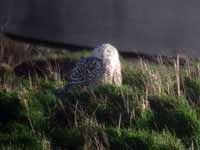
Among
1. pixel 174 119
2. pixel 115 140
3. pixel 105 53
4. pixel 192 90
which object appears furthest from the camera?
pixel 105 53

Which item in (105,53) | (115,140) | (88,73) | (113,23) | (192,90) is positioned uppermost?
(113,23)

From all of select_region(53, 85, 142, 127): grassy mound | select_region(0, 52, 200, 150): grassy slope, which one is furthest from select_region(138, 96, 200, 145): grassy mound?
select_region(53, 85, 142, 127): grassy mound

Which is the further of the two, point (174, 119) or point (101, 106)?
point (101, 106)

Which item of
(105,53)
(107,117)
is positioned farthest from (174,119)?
(105,53)

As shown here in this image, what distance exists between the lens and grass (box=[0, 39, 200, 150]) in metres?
6.46

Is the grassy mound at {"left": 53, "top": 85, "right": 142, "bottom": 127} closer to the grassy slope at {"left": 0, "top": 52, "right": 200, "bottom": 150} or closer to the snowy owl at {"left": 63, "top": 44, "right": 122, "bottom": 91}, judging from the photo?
the grassy slope at {"left": 0, "top": 52, "right": 200, "bottom": 150}

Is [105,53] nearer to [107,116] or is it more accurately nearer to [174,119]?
[107,116]

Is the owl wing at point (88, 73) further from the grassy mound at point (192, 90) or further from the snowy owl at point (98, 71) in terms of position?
the grassy mound at point (192, 90)

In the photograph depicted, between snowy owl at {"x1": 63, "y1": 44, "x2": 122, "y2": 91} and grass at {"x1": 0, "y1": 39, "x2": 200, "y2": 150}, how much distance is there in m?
0.22

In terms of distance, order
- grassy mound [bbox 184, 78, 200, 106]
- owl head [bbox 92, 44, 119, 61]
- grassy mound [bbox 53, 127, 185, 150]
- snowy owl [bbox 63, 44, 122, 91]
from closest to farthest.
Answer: grassy mound [bbox 53, 127, 185, 150], grassy mound [bbox 184, 78, 200, 106], snowy owl [bbox 63, 44, 122, 91], owl head [bbox 92, 44, 119, 61]

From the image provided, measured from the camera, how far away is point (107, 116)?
22.8 ft

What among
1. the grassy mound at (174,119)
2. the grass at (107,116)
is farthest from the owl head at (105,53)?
the grassy mound at (174,119)

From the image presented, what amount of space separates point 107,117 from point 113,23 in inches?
183

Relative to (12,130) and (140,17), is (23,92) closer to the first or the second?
(12,130)
